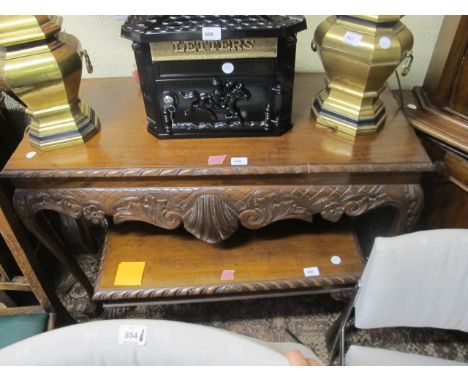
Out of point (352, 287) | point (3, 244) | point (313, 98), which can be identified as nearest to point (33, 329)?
point (3, 244)

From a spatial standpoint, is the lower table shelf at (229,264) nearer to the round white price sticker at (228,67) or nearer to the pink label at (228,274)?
the pink label at (228,274)

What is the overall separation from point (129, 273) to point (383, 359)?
73 centimetres

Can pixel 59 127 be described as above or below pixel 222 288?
above

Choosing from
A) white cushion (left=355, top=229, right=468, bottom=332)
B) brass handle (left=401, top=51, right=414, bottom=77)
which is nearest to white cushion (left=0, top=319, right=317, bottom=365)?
white cushion (left=355, top=229, right=468, bottom=332)

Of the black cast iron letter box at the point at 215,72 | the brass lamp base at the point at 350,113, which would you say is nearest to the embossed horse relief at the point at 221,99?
the black cast iron letter box at the point at 215,72

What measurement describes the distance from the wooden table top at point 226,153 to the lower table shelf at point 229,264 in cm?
36

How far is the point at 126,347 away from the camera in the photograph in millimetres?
628

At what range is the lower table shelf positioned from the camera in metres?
1.05

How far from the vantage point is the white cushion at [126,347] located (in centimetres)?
62

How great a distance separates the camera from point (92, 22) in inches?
45.2

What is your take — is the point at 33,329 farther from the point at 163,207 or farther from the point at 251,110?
the point at 251,110

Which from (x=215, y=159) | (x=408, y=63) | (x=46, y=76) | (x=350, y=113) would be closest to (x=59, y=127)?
(x=46, y=76)

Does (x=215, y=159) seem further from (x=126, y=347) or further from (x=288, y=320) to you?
(x=288, y=320)

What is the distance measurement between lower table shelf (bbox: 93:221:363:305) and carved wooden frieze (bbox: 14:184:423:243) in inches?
7.4
